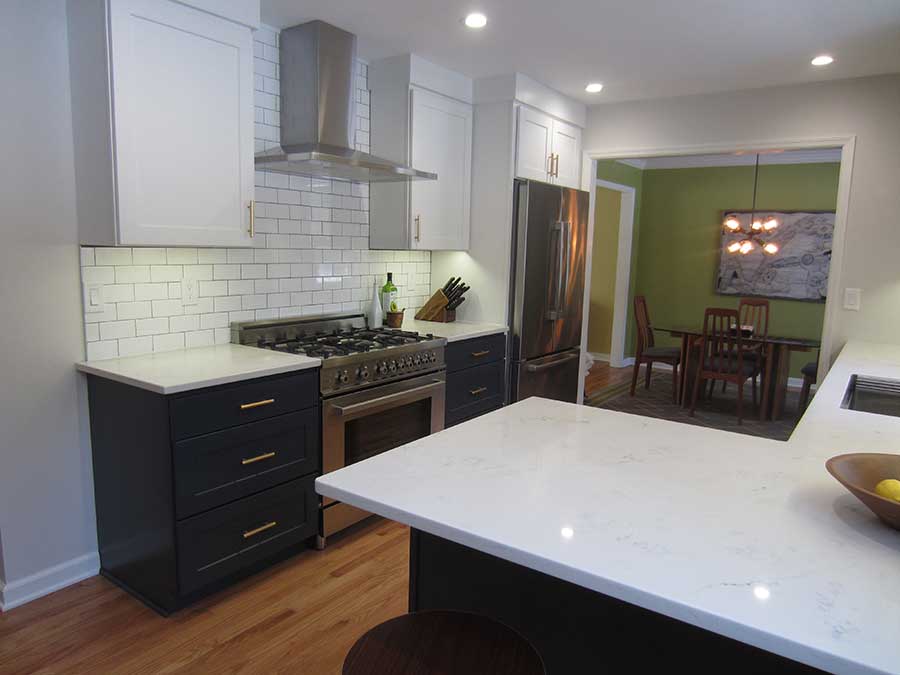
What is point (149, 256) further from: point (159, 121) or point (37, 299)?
point (159, 121)

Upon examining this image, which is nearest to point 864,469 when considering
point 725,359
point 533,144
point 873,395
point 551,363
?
point 873,395

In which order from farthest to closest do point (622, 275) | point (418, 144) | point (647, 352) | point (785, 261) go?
point (622, 275), point (785, 261), point (647, 352), point (418, 144)

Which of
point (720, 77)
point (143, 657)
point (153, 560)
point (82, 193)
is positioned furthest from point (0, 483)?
point (720, 77)

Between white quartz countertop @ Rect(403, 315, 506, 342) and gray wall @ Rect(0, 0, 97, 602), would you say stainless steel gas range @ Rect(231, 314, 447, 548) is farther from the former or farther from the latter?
gray wall @ Rect(0, 0, 97, 602)

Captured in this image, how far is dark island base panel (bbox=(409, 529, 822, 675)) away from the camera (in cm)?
116

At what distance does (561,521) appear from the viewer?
3.96 feet

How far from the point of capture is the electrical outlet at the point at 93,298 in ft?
8.24

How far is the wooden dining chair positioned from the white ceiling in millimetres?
2399

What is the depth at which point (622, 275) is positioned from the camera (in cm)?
768

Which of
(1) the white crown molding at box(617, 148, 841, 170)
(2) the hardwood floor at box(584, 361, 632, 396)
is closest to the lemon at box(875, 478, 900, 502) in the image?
(2) the hardwood floor at box(584, 361, 632, 396)

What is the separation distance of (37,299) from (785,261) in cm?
698

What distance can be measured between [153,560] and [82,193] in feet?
4.71

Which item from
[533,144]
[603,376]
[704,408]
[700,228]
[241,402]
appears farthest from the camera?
[700,228]

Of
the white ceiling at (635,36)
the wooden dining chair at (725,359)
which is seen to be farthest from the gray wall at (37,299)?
the wooden dining chair at (725,359)
